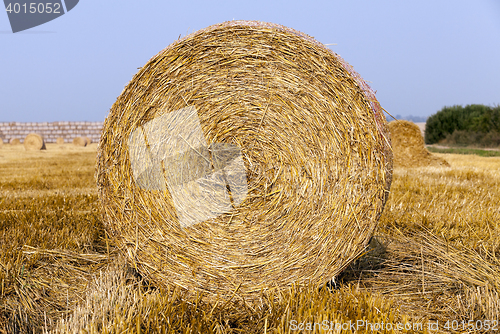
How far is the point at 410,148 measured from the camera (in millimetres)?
10156

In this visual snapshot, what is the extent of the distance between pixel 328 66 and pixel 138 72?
1.41 metres

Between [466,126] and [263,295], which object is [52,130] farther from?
[263,295]

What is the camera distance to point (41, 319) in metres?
2.54

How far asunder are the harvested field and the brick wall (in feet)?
97.5

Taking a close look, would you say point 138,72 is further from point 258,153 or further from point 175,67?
point 258,153

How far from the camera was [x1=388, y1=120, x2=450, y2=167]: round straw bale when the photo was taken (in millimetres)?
10047

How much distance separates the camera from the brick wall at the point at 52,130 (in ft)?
102

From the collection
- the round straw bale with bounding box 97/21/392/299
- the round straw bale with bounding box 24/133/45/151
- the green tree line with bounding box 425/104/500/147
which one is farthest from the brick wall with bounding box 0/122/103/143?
the round straw bale with bounding box 97/21/392/299

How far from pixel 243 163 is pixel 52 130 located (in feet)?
111

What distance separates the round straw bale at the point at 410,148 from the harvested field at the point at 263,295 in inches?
218

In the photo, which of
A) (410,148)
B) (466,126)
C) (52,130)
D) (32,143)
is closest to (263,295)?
(410,148)

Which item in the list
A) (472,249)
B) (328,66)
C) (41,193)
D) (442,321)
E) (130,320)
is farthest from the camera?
(41,193)

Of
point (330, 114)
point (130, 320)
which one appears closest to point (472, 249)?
point (330, 114)

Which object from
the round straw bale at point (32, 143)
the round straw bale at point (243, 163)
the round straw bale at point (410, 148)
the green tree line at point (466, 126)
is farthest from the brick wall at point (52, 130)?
the round straw bale at point (243, 163)
